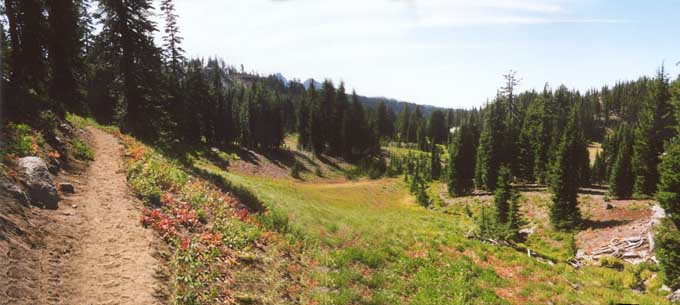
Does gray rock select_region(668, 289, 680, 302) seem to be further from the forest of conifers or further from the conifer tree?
the conifer tree

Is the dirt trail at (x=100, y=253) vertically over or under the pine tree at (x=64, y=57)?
under

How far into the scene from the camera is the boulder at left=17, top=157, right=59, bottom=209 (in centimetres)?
1089

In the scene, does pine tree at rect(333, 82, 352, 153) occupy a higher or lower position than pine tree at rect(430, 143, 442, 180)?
higher

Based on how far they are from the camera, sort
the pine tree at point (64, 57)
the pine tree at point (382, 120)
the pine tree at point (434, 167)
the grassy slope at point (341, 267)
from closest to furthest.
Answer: the grassy slope at point (341, 267) < the pine tree at point (64, 57) < the pine tree at point (434, 167) < the pine tree at point (382, 120)

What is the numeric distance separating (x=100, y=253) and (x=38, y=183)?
4.03m

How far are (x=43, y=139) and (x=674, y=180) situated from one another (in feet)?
108

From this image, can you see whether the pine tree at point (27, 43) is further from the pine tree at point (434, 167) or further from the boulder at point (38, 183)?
the pine tree at point (434, 167)

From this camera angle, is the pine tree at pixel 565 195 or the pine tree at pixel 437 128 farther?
the pine tree at pixel 437 128

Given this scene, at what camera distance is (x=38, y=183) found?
11.2m

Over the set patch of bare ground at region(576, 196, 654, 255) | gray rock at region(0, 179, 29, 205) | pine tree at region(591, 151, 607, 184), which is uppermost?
gray rock at region(0, 179, 29, 205)

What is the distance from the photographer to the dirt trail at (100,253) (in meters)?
7.90

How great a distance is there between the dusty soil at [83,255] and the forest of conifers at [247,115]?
339 inches

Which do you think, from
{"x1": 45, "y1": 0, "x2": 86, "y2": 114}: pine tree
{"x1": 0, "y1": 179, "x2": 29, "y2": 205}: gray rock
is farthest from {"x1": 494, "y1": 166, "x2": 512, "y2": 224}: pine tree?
{"x1": 45, "y1": 0, "x2": 86, "y2": 114}: pine tree

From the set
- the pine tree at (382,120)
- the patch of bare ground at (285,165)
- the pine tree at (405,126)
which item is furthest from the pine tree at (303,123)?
the pine tree at (405,126)
